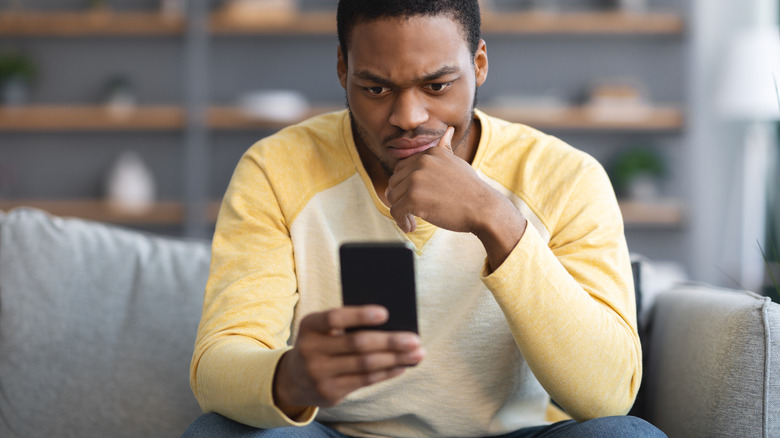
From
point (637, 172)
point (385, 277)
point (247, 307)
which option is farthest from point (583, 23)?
point (385, 277)

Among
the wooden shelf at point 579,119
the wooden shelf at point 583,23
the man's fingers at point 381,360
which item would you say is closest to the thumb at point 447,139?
the man's fingers at point 381,360

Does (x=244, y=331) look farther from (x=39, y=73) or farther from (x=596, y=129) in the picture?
(x=39, y=73)

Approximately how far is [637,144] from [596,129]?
0.87ft

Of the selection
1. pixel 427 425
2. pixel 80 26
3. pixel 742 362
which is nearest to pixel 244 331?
pixel 427 425

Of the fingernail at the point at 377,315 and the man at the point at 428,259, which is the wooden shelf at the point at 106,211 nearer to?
the man at the point at 428,259

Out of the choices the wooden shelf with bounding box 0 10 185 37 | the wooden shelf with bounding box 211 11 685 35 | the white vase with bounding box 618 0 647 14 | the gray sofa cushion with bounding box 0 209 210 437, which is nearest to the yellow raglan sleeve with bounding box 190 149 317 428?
the gray sofa cushion with bounding box 0 209 210 437

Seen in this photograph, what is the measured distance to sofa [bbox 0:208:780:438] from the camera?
4.35 feet

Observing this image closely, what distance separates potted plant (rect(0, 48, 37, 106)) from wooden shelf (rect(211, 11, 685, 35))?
1280 mm

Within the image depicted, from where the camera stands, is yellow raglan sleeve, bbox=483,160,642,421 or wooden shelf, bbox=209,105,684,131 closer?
yellow raglan sleeve, bbox=483,160,642,421

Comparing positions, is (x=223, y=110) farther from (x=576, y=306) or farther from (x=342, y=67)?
(x=576, y=306)

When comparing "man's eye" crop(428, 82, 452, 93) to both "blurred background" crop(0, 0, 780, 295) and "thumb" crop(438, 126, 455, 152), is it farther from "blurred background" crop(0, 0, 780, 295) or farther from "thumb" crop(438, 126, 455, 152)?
"blurred background" crop(0, 0, 780, 295)

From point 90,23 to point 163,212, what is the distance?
1.05 meters

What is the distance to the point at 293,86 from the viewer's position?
4.05m

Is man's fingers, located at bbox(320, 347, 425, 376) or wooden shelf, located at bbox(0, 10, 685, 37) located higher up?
wooden shelf, located at bbox(0, 10, 685, 37)
